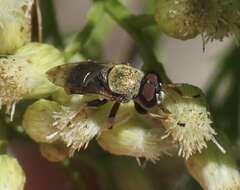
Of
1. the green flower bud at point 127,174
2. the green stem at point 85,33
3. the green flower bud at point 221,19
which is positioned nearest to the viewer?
the green flower bud at point 221,19

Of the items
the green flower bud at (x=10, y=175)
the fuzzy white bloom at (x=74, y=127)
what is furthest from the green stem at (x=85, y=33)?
the green flower bud at (x=10, y=175)

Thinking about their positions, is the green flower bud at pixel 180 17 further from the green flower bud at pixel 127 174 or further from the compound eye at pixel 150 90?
the green flower bud at pixel 127 174

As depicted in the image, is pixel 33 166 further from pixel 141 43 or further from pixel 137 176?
pixel 141 43

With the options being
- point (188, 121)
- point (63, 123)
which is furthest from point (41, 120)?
point (188, 121)

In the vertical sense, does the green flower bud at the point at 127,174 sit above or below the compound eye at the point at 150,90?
below

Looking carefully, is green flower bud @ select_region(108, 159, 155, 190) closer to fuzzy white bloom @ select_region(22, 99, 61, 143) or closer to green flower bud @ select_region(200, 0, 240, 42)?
fuzzy white bloom @ select_region(22, 99, 61, 143)

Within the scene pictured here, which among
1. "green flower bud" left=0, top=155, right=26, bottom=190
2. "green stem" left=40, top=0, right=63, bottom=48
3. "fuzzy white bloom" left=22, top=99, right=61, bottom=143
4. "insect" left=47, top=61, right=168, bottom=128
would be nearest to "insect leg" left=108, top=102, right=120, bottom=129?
"insect" left=47, top=61, right=168, bottom=128

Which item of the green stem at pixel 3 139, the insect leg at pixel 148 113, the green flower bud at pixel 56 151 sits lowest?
the green stem at pixel 3 139
